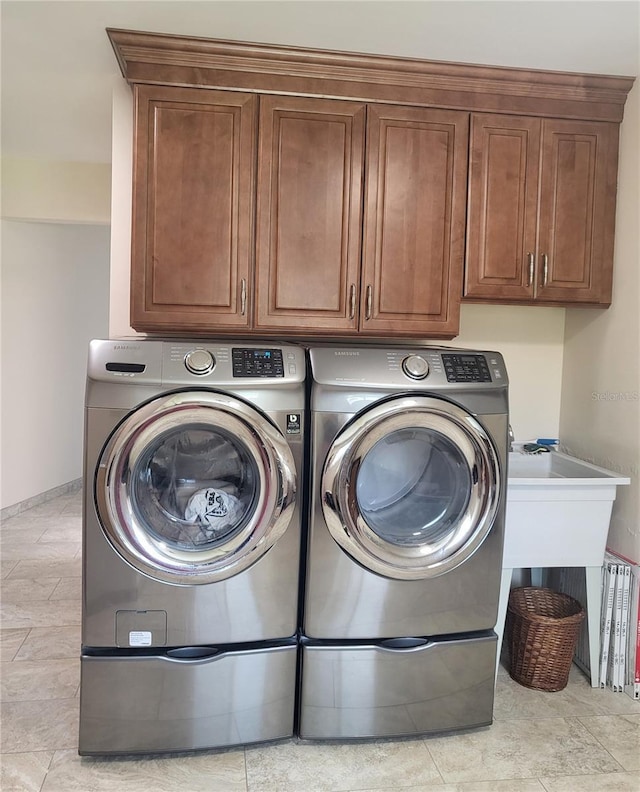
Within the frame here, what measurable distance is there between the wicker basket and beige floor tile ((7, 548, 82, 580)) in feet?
7.57

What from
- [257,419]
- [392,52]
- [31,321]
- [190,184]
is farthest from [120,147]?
[31,321]

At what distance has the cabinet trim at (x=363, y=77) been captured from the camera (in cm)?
235

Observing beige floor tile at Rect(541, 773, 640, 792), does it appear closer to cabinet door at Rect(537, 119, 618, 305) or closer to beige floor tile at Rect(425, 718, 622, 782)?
beige floor tile at Rect(425, 718, 622, 782)

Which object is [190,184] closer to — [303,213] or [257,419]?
[303,213]

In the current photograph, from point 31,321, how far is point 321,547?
3.63 m

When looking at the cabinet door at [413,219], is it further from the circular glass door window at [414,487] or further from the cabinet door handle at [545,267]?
the circular glass door window at [414,487]

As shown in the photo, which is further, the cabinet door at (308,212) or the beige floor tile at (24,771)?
the cabinet door at (308,212)

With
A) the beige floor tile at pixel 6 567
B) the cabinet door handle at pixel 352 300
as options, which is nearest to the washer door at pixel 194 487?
the cabinet door handle at pixel 352 300

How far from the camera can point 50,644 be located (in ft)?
9.46

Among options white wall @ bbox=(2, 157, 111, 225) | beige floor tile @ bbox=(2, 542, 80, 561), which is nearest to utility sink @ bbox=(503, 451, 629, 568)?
beige floor tile @ bbox=(2, 542, 80, 561)

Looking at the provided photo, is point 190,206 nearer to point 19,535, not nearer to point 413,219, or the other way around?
point 413,219

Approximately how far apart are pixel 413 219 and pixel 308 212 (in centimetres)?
40

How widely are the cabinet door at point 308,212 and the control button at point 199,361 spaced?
1.55 feet

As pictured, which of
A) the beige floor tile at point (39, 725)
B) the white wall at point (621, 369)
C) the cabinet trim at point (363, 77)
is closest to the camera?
the beige floor tile at point (39, 725)
